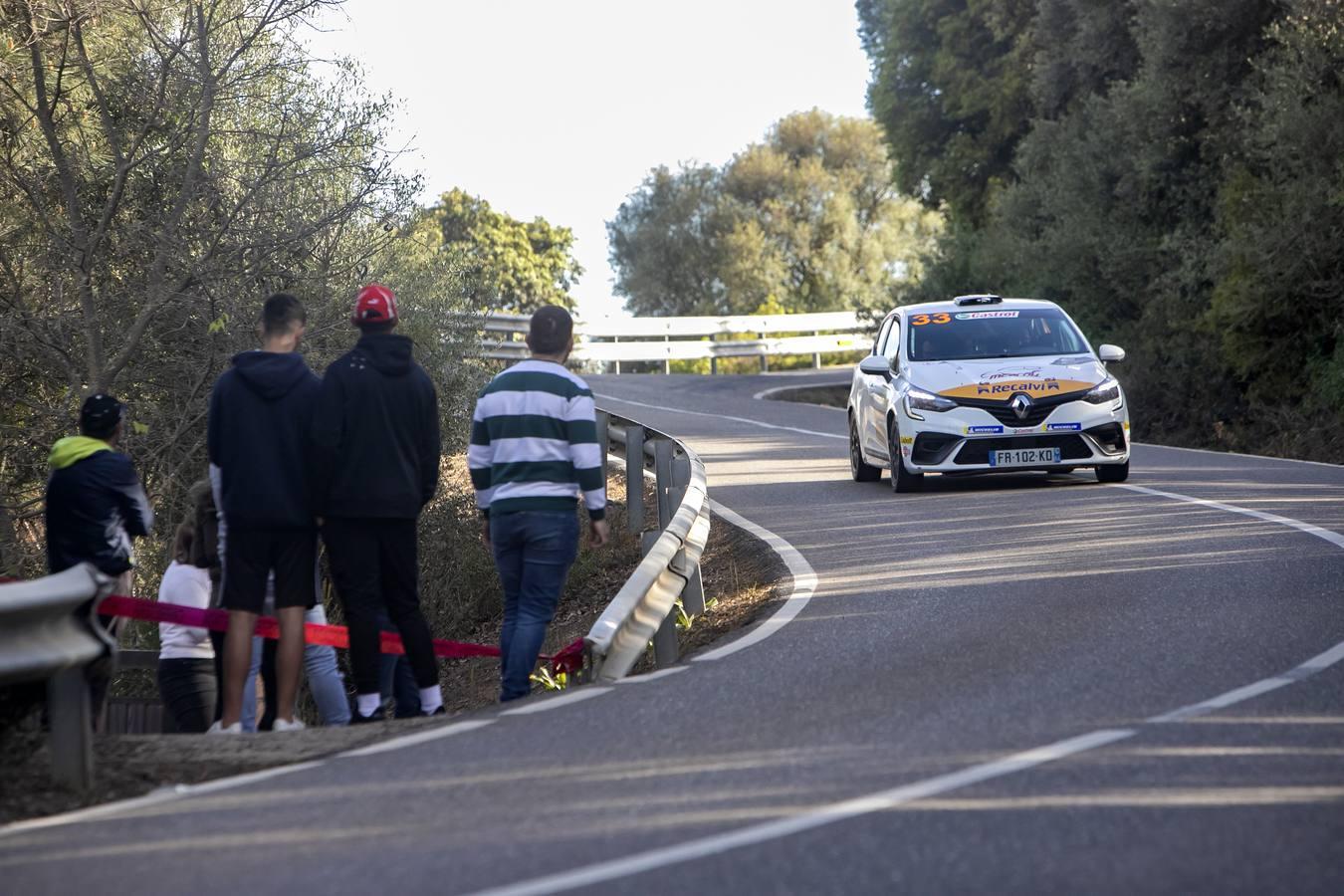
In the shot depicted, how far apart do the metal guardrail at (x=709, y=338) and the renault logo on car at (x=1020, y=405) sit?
32.1 meters

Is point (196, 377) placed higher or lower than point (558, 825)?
higher

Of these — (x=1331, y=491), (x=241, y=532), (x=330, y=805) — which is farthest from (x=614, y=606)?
(x=1331, y=491)

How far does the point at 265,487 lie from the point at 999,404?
349 inches

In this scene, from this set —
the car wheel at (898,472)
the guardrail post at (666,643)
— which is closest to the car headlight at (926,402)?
the car wheel at (898,472)

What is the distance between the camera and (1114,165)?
30.1m

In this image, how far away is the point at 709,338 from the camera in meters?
52.5

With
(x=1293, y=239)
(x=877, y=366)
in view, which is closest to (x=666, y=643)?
(x=877, y=366)

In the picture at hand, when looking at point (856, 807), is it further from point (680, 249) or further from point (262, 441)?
point (680, 249)

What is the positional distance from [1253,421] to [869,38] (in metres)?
26.9

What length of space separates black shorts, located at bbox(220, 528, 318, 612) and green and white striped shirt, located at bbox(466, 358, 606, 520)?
94cm

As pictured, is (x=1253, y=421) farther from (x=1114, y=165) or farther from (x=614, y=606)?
(x=614, y=606)

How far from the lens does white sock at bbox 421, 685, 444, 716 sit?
8.47 m

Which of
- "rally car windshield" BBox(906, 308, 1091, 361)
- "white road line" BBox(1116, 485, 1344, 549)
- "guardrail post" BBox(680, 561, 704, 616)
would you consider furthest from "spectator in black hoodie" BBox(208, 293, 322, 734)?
"rally car windshield" BBox(906, 308, 1091, 361)

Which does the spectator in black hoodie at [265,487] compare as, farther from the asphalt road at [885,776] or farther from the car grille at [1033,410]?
the car grille at [1033,410]
